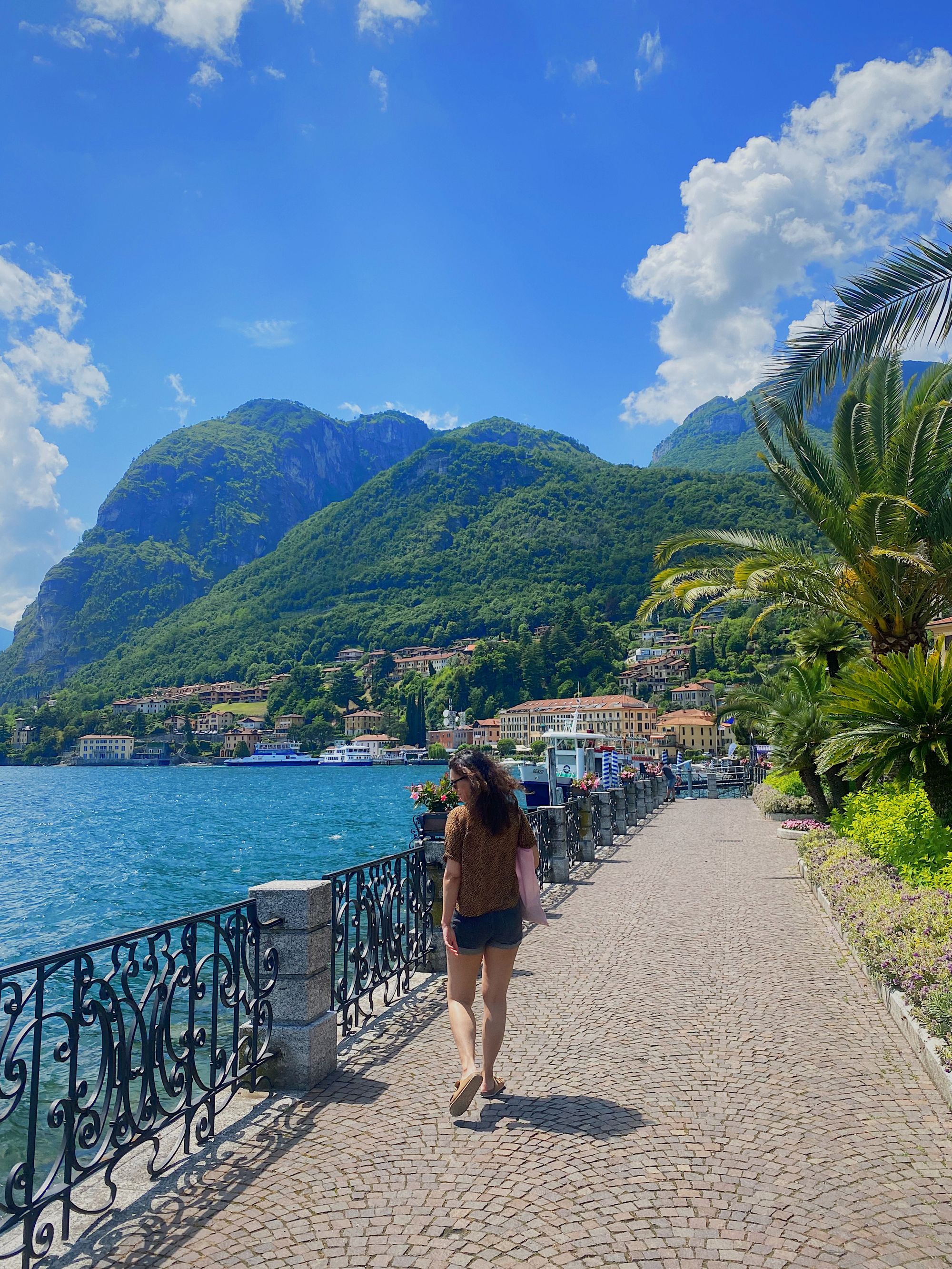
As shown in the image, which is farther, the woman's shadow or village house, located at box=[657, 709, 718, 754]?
village house, located at box=[657, 709, 718, 754]

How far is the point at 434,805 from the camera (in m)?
8.27

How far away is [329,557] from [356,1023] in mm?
190972

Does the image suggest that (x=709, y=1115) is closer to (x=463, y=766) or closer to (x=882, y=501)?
(x=463, y=766)

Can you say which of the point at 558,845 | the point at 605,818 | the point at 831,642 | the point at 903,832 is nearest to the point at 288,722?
the point at 605,818

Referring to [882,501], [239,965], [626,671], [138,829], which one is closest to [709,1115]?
[239,965]

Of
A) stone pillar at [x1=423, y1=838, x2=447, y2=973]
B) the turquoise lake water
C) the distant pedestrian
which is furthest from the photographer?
the distant pedestrian

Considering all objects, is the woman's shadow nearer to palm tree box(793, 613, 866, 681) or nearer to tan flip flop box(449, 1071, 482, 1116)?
tan flip flop box(449, 1071, 482, 1116)

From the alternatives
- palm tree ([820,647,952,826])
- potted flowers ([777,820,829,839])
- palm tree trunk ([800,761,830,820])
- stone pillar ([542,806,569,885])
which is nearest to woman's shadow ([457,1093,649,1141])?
palm tree ([820,647,952,826])

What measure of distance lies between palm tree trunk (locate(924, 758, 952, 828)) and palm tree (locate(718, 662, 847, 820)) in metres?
5.70

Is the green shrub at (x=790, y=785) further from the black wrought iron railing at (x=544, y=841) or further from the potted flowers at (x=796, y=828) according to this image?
the black wrought iron railing at (x=544, y=841)

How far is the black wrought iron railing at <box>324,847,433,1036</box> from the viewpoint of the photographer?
5.78 meters

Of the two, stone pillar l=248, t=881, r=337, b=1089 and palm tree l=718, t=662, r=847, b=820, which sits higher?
palm tree l=718, t=662, r=847, b=820

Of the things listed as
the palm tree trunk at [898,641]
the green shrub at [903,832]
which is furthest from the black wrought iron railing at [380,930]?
the palm tree trunk at [898,641]

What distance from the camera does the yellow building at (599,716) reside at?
110188mm
